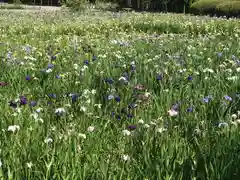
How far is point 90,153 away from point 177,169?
0.69 metres

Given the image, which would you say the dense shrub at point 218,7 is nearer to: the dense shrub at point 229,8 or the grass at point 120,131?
the dense shrub at point 229,8

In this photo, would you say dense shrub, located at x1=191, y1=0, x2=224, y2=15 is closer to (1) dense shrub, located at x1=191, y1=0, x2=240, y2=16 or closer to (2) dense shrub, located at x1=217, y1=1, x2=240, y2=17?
(1) dense shrub, located at x1=191, y1=0, x2=240, y2=16

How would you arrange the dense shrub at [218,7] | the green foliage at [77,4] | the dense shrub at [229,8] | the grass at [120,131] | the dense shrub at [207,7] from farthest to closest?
1. the dense shrub at [207,7]
2. the dense shrub at [218,7]
3. the dense shrub at [229,8]
4. the green foliage at [77,4]
5. the grass at [120,131]

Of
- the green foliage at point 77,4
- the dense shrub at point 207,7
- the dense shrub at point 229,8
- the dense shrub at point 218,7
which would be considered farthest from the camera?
the dense shrub at point 207,7

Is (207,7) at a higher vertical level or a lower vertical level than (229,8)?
higher

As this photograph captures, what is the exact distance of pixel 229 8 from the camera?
2555 cm

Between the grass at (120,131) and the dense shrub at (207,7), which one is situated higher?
the dense shrub at (207,7)

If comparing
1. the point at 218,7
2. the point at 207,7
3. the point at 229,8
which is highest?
the point at 207,7

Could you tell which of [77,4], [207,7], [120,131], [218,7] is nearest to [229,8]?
[218,7]

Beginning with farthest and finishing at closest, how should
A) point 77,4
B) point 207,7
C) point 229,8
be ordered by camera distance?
point 207,7 → point 229,8 → point 77,4

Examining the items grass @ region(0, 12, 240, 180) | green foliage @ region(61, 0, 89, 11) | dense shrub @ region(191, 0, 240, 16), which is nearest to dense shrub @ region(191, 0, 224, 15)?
dense shrub @ region(191, 0, 240, 16)

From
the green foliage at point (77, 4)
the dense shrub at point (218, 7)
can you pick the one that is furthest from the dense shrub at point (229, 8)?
the green foliage at point (77, 4)

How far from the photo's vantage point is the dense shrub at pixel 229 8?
25.3 metres

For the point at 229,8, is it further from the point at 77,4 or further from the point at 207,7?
the point at 77,4
